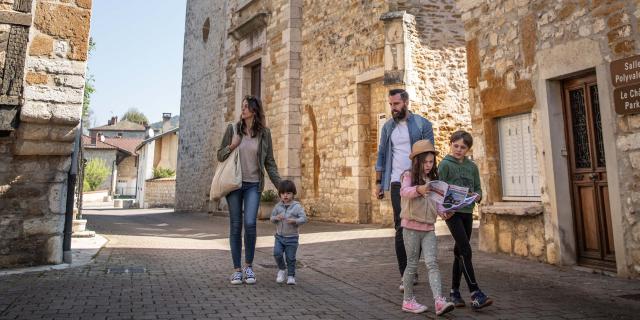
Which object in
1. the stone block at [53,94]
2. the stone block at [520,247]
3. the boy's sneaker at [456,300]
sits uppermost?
the stone block at [53,94]

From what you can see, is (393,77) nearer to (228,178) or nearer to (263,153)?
(263,153)

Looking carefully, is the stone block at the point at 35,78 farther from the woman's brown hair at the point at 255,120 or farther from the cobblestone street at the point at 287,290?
→ the woman's brown hair at the point at 255,120

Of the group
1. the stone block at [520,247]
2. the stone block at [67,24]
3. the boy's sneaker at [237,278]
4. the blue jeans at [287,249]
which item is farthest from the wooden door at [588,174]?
the stone block at [67,24]

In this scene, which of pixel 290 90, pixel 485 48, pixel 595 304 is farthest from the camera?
pixel 290 90

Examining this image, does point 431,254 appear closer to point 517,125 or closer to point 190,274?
point 190,274

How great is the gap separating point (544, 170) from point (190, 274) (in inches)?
154

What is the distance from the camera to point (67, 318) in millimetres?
2607

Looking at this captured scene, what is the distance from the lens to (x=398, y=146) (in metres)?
3.76

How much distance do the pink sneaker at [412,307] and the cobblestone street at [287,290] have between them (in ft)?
0.17

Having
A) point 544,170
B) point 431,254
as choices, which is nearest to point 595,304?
point 431,254

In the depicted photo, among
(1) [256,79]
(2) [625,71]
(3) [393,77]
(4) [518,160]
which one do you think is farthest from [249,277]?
(1) [256,79]

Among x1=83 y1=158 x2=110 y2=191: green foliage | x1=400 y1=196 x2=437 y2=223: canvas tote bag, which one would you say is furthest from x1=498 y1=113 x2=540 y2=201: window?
x1=83 y1=158 x2=110 y2=191: green foliage

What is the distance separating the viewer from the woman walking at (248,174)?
13.0 feet

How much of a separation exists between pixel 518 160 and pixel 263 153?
10.5 feet
